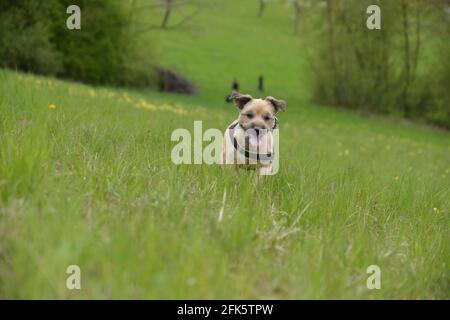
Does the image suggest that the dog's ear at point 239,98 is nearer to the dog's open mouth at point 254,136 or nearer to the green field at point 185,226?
the dog's open mouth at point 254,136

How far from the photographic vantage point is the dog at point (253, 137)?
6.43 m

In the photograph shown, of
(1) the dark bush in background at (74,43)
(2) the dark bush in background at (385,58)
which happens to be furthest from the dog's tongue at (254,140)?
(2) the dark bush in background at (385,58)

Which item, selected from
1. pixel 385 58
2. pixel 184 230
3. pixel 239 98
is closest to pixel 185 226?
pixel 184 230

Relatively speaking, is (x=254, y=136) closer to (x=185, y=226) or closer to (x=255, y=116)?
(x=255, y=116)

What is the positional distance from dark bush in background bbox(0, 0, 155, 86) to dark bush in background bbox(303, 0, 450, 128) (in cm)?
1306

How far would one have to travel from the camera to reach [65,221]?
10.9 ft

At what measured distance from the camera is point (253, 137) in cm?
643

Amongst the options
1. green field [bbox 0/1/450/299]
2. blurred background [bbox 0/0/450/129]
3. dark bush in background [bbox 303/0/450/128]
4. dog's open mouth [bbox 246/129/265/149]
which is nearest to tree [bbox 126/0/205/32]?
blurred background [bbox 0/0/450/129]

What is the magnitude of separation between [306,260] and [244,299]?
1.96 feet

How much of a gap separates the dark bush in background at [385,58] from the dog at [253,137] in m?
30.9

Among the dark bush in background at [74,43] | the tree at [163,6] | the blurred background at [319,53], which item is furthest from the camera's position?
the tree at [163,6]

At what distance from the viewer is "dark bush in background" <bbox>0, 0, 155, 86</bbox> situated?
98.7 feet

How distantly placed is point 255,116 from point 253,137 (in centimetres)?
26
